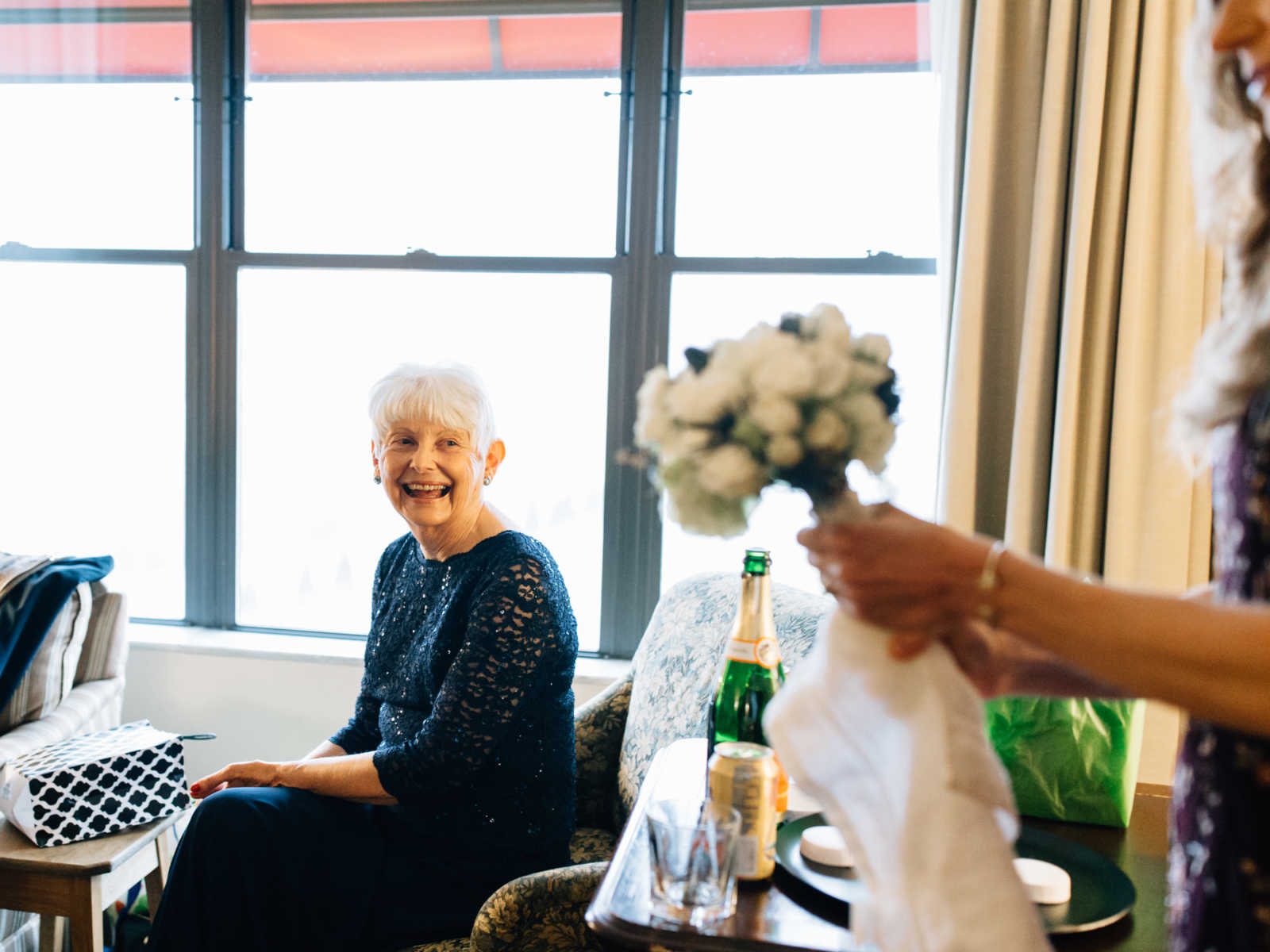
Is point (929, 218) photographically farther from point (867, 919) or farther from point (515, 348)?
point (867, 919)

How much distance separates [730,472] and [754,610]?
719 millimetres

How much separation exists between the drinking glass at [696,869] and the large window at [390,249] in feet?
5.29

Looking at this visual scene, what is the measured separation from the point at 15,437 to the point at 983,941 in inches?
131

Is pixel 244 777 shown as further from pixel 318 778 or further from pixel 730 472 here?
pixel 730 472

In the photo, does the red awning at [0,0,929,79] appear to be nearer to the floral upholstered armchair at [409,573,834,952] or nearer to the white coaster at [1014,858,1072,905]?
the floral upholstered armchair at [409,573,834,952]

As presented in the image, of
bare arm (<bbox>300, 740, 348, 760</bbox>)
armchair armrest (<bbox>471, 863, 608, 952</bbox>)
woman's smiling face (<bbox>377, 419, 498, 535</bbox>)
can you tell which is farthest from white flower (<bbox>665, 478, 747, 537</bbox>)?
bare arm (<bbox>300, 740, 348, 760</bbox>)

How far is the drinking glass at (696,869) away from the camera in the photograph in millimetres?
1029

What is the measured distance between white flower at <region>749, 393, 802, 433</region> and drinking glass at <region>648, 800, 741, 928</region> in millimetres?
520

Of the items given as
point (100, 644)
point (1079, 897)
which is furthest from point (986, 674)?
point (100, 644)

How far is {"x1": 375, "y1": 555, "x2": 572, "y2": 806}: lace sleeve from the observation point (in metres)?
1.69

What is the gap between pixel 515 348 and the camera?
9.32 ft

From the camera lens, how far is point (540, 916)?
146 cm

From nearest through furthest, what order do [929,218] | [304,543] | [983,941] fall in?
[983,941] → [929,218] → [304,543]

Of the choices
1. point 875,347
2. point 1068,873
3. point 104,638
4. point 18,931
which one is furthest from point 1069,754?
point 18,931
